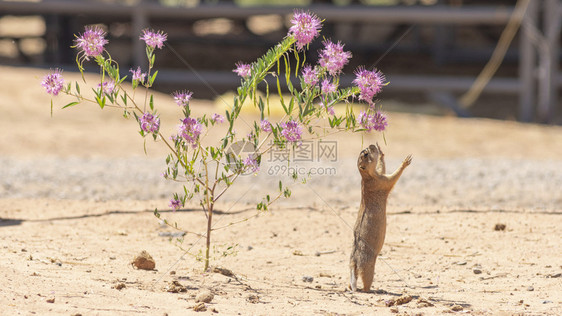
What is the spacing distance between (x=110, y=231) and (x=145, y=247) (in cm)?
51

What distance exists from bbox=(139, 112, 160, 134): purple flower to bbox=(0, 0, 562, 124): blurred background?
8144 millimetres

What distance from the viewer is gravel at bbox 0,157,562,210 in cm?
689

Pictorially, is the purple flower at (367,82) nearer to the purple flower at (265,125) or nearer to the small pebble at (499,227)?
the purple flower at (265,125)

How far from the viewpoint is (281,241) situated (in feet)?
17.4

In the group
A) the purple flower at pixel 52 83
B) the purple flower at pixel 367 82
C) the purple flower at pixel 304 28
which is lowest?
the purple flower at pixel 52 83

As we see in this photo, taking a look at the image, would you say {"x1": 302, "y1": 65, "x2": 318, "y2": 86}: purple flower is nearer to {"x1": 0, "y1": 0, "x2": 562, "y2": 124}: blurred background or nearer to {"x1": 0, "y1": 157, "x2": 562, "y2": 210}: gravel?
{"x1": 0, "y1": 157, "x2": 562, "y2": 210}: gravel

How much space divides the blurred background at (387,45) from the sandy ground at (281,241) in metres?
3.48

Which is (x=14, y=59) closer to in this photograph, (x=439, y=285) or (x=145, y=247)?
(x=145, y=247)

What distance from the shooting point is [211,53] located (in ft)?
57.9

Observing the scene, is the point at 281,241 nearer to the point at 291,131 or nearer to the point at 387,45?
the point at 291,131

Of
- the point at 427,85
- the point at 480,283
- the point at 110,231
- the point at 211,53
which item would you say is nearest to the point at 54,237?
the point at 110,231

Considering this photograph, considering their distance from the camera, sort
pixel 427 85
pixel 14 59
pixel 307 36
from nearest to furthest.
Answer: pixel 307 36, pixel 427 85, pixel 14 59

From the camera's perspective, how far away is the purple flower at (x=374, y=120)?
4.05m

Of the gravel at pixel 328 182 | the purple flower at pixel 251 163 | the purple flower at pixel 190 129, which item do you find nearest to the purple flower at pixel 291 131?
the purple flower at pixel 251 163
